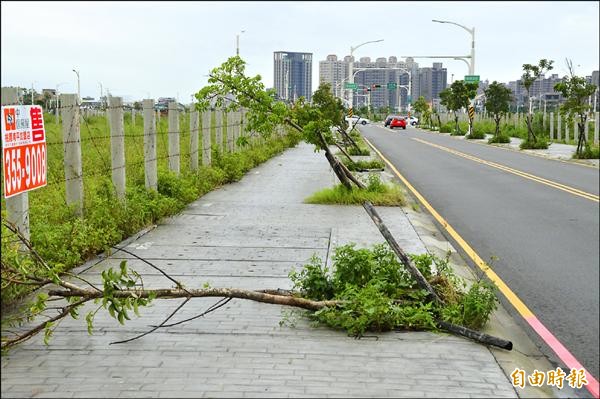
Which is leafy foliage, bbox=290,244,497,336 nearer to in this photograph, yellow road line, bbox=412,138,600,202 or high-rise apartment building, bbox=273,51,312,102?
yellow road line, bbox=412,138,600,202

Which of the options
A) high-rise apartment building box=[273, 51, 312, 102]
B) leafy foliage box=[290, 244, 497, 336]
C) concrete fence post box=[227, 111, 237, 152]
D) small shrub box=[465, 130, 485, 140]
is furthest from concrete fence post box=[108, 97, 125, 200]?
small shrub box=[465, 130, 485, 140]

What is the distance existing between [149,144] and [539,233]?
21.3 feet

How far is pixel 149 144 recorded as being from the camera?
11.6 meters

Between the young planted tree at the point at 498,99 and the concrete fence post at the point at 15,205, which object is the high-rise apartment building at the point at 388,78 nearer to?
the young planted tree at the point at 498,99

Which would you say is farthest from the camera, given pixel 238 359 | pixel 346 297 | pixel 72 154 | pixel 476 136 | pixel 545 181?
pixel 476 136

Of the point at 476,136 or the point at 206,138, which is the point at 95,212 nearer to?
Answer: the point at 206,138

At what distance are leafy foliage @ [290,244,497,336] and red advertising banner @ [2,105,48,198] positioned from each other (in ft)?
7.87

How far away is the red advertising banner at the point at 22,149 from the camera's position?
18.4ft

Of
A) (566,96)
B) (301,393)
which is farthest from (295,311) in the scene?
(566,96)

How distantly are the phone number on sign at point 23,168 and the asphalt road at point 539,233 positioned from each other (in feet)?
15.1

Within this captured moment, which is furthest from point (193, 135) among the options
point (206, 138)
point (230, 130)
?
point (230, 130)

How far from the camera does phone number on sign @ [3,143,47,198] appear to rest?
5.61m

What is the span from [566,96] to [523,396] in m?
28.1

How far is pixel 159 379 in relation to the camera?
430cm
